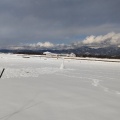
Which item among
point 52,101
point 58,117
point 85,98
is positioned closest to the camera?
point 58,117

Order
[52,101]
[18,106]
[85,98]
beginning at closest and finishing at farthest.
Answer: [18,106], [52,101], [85,98]

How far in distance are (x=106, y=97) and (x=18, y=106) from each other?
5.07 meters

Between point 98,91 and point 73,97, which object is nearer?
point 73,97

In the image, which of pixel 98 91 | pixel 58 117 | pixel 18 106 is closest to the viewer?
pixel 58 117

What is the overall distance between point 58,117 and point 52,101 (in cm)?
262

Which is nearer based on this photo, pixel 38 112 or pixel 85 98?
pixel 38 112

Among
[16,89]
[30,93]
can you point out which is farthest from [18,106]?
[16,89]

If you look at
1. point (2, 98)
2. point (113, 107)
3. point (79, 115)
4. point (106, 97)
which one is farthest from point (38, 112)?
point (106, 97)

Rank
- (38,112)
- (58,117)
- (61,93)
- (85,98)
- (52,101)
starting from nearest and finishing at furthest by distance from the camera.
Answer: (58,117), (38,112), (52,101), (85,98), (61,93)

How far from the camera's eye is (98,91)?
15.1 metres

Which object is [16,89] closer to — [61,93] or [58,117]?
[61,93]

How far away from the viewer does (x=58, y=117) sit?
364 inches

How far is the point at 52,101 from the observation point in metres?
11.8

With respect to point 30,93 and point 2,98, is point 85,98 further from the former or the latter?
point 2,98
